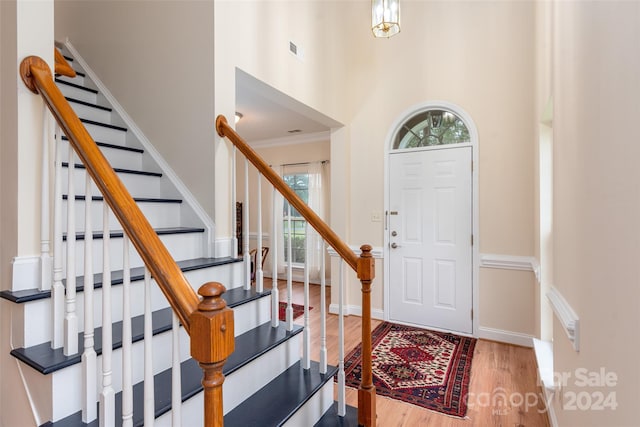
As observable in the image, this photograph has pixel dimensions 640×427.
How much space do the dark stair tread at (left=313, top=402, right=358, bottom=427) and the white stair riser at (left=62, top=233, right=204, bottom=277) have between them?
47.3 inches

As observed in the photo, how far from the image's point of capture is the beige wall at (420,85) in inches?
120

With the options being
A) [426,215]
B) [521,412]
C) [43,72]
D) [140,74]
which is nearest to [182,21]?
[140,74]

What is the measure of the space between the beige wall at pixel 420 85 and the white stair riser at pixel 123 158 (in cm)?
110

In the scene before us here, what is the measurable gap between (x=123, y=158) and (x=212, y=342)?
2.10m

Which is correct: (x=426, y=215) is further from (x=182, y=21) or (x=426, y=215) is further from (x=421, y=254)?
(x=182, y=21)

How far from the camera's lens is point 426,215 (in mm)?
3535

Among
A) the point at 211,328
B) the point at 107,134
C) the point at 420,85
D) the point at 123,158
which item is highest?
the point at 420,85

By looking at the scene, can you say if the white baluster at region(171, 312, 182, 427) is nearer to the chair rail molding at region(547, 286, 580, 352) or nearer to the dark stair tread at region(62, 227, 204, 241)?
the dark stair tread at region(62, 227, 204, 241)

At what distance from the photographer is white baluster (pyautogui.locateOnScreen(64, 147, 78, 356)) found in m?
1.17

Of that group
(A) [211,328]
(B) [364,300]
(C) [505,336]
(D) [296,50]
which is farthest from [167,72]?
(C) [505,336]

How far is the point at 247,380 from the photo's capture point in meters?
1.58

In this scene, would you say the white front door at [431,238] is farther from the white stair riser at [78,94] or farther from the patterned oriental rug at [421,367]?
the white stair riser at [78,94]

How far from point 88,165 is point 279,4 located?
2.25 meters

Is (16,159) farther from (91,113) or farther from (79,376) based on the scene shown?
(91,113)
